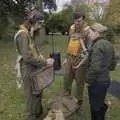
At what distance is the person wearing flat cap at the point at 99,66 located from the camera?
6460mm

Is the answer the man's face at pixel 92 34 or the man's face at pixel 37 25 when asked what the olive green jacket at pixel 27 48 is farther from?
the man's face at pixel 92 34

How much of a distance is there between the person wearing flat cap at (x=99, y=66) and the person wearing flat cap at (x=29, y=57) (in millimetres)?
865

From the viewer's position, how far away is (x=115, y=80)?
526 inches

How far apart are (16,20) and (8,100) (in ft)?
90.5

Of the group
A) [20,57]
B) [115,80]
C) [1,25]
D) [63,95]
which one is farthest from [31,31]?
[1,25]

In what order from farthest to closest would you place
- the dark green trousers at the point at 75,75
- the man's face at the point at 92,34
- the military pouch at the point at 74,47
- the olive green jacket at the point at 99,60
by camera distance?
the dark green trousers at the point at 75,75 → the military pouch at the point at 74,47 → the man's face at the point at 92,34 → the olive green jacket at the point at 99,60

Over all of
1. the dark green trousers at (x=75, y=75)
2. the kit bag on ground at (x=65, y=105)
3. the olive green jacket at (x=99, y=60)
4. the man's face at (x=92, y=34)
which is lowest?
the kit bag on ground at (x=65, y=105)

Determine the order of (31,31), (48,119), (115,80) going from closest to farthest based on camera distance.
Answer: (48,119)
(31,31)
(115,80)

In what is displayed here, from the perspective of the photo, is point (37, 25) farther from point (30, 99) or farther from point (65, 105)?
point (65, 105)

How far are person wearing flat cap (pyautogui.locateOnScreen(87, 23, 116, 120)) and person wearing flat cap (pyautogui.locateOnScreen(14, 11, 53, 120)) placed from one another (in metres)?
0.87

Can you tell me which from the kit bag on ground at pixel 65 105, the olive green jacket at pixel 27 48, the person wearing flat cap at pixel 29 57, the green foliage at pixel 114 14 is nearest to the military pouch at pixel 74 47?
the person wearing flat cap at pixel 29 57

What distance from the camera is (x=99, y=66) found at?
6.42 meters

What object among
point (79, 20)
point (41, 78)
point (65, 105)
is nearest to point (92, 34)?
point (79, 20)

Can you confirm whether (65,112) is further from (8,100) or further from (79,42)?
(8,100)
